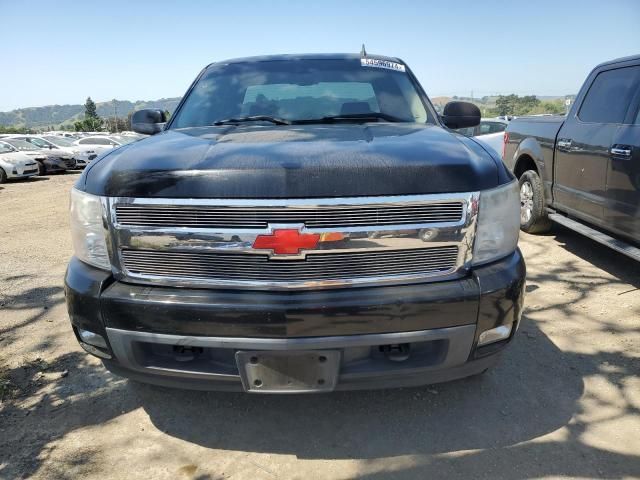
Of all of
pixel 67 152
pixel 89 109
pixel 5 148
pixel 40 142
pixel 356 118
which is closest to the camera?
pixel 356 118

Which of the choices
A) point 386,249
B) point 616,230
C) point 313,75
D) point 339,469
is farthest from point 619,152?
point 339,469

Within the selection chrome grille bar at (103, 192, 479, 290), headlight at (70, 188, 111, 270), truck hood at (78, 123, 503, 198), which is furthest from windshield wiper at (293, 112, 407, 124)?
headlight at (70, 188, 111, 270)

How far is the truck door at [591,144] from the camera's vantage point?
4395 mm

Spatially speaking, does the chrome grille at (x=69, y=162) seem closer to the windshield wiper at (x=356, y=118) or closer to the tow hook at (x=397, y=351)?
the windshield wiper at (x=356, y=118)

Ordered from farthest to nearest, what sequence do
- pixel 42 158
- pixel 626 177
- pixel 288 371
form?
pixel 42 158 < pixel 626 177 < pixel 288 371

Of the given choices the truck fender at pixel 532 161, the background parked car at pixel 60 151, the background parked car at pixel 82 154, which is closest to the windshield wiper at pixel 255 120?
the truck fender at pixel 532 161

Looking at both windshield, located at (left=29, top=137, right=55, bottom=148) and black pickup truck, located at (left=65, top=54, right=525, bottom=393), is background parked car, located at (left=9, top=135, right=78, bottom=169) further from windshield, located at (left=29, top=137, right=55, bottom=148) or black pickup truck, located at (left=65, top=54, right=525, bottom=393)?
black pickup truck, located at (left=65, top=54, right=525, bottom=393)

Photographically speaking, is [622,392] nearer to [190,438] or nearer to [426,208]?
[426,208]

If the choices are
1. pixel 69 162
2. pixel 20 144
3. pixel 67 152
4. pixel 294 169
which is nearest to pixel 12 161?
pixel 20 144

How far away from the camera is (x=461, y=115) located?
3494mm

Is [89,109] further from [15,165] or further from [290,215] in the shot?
[290,215]

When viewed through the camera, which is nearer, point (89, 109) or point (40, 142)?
point (40, 142)

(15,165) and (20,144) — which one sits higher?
(20,144)

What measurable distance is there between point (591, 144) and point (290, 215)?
3857 millimetres
